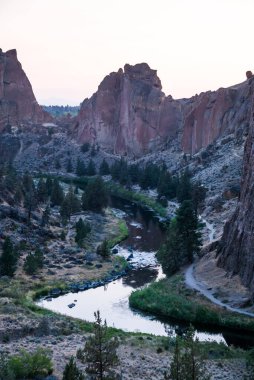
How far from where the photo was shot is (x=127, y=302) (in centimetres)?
5347

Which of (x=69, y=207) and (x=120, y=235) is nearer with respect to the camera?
(x=120, y=235)

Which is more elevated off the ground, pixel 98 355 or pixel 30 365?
pixel 98 355

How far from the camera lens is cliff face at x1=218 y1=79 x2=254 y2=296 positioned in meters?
50.8

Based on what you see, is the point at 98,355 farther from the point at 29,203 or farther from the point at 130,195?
the point at 130,195

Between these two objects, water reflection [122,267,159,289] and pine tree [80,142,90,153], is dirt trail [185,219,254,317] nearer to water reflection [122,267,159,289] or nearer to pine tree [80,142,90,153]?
water reflection [122,267,159,289]

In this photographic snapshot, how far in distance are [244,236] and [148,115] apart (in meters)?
128

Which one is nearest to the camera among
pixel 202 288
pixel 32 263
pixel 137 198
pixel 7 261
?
pixel 202 288

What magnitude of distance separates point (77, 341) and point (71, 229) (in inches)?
1745

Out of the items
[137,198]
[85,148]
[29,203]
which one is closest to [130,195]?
[137,198]

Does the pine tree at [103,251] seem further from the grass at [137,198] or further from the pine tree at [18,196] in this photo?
the grass at [137,198]

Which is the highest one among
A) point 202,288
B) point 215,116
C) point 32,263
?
point 215,116

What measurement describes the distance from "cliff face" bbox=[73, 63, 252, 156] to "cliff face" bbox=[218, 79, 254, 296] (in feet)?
248

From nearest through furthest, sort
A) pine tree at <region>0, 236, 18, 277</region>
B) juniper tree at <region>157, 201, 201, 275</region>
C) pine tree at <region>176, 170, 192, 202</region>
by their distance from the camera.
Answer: pine tree at <region>0, 236, 18, 277</region> < juniper tree at <region>157, 201, 201, 275</region> < pine tree at <region>176, 170, 192, 202</region>

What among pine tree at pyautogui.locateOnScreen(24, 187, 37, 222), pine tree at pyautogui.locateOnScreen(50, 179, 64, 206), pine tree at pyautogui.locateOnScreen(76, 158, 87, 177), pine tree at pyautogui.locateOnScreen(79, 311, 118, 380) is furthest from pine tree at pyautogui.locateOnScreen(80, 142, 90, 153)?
pine tree at pyautogui.locateOnScreen(79, 311, 118, 380)
